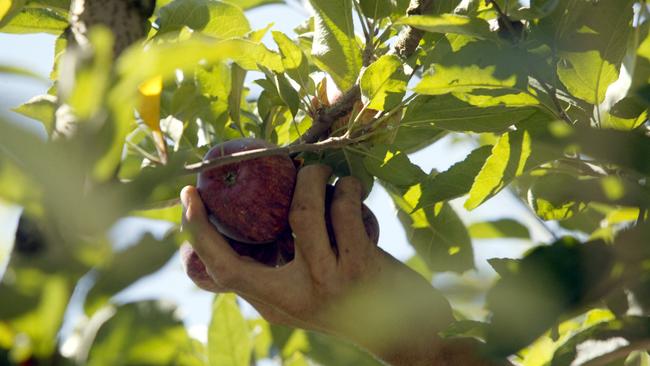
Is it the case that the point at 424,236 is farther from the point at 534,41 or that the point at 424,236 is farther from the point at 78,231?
Answer: the point at 78,231

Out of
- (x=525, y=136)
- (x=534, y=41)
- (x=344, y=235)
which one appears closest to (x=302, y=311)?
(x=344, y=235)

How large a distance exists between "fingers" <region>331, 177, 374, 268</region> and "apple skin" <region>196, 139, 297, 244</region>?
0.11 meters

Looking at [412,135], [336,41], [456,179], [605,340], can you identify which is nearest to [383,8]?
[336,41]

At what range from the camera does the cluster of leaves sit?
653 mm

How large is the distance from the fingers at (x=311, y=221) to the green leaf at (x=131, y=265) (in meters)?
0.84

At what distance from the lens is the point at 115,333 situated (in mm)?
759

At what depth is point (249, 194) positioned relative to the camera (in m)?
1.68

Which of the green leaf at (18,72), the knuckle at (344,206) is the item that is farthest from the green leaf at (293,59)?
the green leaf at (18,72)

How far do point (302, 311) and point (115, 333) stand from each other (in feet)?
2.64

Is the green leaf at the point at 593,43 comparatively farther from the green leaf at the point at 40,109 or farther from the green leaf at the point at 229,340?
the green leaf at the point at 40,109

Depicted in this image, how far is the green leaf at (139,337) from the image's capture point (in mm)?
748

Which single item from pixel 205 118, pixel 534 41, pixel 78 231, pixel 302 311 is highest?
pixel 78 231

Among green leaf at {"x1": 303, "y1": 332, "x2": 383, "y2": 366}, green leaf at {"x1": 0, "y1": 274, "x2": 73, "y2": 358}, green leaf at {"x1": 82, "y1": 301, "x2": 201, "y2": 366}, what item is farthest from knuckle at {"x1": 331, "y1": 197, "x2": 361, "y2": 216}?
green leaf at {"x1": 0, "y1": 274, "x2": 73, "y2": 358}

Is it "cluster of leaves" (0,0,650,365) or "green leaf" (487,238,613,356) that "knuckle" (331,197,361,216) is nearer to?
"cluster of leaves" (0,0,650,365)
